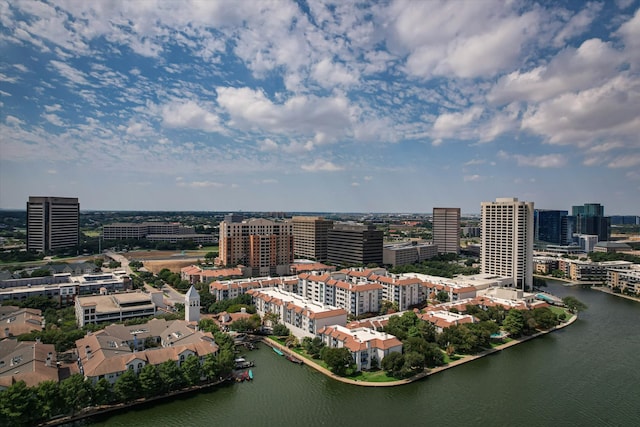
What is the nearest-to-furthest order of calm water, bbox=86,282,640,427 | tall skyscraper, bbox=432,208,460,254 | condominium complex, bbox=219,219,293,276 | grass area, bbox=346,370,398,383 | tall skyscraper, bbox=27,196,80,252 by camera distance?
calm water, bbox=86,282,640,427
grass area, bbox=346,370,398,383
condominium complex, bbox=219,219,293,276
tall skyscraper, bbox=27,196,80,252
tall skyscraper, bbox=432,208,460,254

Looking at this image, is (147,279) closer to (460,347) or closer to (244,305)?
(244,305)

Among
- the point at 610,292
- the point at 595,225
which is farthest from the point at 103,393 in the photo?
the point at 595,225

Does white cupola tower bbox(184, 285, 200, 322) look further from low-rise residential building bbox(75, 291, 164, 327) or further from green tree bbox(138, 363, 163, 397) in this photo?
green tree bbox(138, 363, 163, 397)

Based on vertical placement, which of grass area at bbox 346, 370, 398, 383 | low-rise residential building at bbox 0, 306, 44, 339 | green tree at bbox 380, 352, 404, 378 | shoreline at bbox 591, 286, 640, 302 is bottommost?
shoreline at bbox 591, 286, 640, 302

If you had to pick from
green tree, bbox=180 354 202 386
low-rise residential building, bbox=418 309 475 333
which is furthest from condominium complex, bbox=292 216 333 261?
green tree, bbox=180 354 202 386

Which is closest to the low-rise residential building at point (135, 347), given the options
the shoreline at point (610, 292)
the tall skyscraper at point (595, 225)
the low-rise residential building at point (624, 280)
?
the shoreline at point (610, 292)

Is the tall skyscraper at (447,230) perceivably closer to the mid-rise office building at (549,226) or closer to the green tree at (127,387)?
the mid-rise office building at (549,226)
